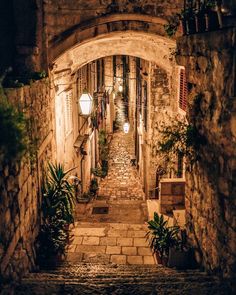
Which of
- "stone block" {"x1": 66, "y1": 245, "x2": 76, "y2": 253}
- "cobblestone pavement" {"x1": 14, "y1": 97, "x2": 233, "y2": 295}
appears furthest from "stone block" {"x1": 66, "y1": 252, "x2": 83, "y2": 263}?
"stone block" {"x1": 66, "y1": 245, "x2": 76, "y2": 253}

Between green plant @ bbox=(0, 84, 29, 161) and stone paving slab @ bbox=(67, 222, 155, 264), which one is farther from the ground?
green plant @ bbox=(0, 84, 29, 161)

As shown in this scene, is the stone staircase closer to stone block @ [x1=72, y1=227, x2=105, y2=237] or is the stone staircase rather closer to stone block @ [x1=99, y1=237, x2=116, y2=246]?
stone block @ [x1=99, y1=237, x2=116, y2=246]

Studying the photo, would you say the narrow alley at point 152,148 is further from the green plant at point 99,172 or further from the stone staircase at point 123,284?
the green plant at point 99,172

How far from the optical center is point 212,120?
16.6ft

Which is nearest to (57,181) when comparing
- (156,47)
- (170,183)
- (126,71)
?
(170,183)

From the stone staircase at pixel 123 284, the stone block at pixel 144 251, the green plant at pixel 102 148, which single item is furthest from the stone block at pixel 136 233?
the green plant at pixel 102 148

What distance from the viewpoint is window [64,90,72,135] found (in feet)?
36.1

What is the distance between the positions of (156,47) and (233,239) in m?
7.24

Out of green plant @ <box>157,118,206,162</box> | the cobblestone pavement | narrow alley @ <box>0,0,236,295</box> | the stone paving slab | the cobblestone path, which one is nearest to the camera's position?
narrow alley @ <box>0,0,236,295</box>

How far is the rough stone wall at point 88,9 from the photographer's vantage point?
8320mm

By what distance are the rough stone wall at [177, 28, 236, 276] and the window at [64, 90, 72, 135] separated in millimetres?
5339

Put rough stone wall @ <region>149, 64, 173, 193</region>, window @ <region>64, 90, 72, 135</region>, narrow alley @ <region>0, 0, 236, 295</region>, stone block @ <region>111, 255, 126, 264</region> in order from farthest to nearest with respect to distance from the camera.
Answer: rough stone wall @ <region>149, 64, 173, 193</region>
window @ <region>64, 90, 72, 135</region>
stone block @ <region>111, 255, 126, 264</region>
narrow alley @ <region>0, 0, 236, 295</region>

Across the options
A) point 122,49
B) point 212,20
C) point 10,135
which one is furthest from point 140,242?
point 122,49

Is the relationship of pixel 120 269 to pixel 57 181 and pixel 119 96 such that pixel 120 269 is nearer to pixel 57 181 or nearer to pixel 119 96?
pixel 57 181
